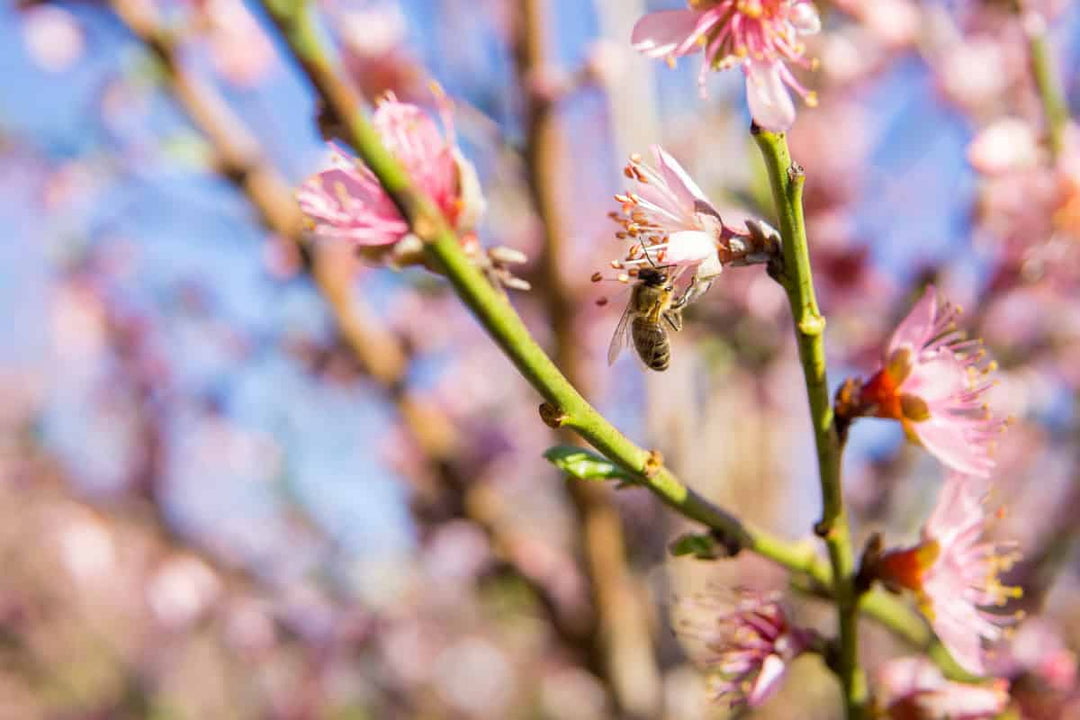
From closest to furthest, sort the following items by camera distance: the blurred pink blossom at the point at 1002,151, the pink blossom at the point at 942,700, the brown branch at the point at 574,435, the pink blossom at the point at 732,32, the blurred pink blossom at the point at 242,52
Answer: the pink blossom at the point at 732,32, the pink blossom at the point at 942,700, the blurred pink blossom at the point at 1002,151, the brown branch at the point at 574,435, the blurred pink blossom at the point at 242,52

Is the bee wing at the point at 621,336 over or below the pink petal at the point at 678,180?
below

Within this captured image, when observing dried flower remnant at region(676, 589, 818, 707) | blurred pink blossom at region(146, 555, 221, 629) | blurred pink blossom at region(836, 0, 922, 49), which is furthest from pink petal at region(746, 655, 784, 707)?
blurred pink blossom at region(146, 555, 221, 629)

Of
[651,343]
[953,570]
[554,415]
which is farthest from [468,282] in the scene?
[953,570]

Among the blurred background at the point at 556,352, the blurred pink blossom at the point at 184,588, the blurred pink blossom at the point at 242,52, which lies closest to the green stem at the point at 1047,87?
the blurred background at the point at 556,352

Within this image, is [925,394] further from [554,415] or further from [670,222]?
[554,415]

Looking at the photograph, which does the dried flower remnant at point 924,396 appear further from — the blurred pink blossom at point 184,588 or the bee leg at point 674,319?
the blurred pink blossom at point 184,588

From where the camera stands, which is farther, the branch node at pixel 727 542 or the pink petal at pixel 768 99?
the branch node at pixel 727 542

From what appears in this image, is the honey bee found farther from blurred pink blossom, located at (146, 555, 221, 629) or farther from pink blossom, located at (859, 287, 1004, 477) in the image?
blurred pink blossom, located at (146, 555, 221, 629)
